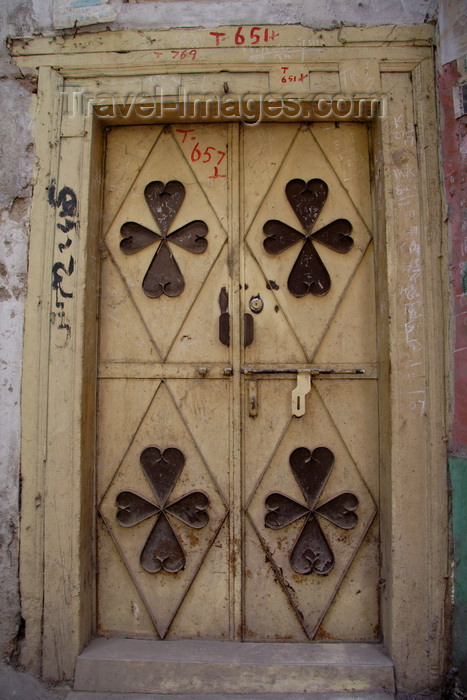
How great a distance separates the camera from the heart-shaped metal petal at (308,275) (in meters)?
2.73

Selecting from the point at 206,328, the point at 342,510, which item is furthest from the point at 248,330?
the point at 342,510

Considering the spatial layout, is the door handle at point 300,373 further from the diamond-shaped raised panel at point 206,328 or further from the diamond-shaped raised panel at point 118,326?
the diamond-shaped raised panel at point 118,326

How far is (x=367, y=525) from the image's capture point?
2.62 meters

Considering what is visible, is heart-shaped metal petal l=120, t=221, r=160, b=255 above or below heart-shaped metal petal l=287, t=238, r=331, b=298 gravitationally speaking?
above

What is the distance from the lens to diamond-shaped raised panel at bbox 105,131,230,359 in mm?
2758

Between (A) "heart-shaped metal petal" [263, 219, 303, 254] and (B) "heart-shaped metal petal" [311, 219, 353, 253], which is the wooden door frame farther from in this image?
(A) "heart-shaped metal petal" [263, 219, 303, 254]

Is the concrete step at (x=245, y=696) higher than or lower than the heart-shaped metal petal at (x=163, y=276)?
lower

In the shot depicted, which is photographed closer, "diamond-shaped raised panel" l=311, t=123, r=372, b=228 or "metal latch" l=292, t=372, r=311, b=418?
"metal latch" l=292, t=372, r=311, b=418

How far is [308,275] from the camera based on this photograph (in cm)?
274

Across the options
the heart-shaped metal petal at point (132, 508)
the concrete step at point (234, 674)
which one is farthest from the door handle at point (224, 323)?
the concrete step at point (234, 674)

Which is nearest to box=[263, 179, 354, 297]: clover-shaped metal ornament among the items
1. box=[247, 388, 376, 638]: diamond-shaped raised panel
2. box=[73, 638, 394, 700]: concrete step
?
box=[247, 388, 376, 638]: diamond-shaped raised panel

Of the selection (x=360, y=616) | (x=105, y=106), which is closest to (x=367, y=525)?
(x=360, y=616)

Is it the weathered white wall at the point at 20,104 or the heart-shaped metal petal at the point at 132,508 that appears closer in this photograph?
the weathered white wall at the point at 20,104

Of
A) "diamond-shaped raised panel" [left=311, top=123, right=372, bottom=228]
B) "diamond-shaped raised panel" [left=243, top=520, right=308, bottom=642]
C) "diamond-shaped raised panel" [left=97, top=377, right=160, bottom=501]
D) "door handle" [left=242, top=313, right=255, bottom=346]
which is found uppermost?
"diamond-shaped raised panel" [left=311, top=123, right=372, bottom=228]
